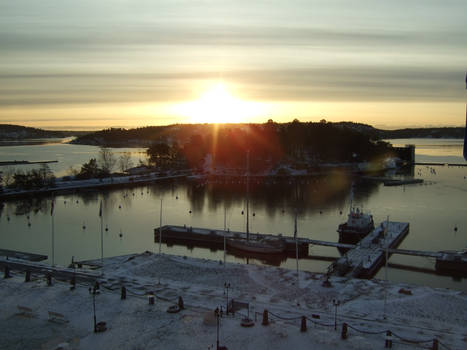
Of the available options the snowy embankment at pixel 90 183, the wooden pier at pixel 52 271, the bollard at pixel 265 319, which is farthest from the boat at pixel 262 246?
the snowy embankment at pixel 90 183

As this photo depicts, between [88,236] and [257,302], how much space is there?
23159 millimetres

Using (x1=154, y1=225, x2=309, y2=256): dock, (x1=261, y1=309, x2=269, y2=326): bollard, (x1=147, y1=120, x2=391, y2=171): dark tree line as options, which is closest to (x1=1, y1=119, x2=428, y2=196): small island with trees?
(x1=147, y1=120, x2=391, y2=171): dark tree line

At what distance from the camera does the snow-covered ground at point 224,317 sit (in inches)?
596

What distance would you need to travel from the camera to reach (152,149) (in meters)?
96.4

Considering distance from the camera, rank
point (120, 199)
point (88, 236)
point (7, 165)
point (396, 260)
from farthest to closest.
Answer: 1. point (7, 165)
2. point (120, 199)
3. point (88, 236)
4. point (396, 260)

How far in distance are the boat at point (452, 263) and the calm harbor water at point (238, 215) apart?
1069 millimetres

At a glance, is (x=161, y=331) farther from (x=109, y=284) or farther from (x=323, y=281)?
(x=323, y=281)

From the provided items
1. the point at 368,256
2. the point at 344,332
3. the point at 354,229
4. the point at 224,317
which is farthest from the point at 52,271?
the point at 354,229

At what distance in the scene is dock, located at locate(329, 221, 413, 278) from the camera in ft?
84.7

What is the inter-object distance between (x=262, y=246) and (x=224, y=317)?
14643 millimetres

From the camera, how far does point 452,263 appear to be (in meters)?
27.7

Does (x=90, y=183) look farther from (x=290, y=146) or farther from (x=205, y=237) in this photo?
(x=290, y=146)

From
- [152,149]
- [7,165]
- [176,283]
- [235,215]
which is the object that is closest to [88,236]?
[235,215]

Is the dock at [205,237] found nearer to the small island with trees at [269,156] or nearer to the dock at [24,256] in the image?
the dock at [24,256]
